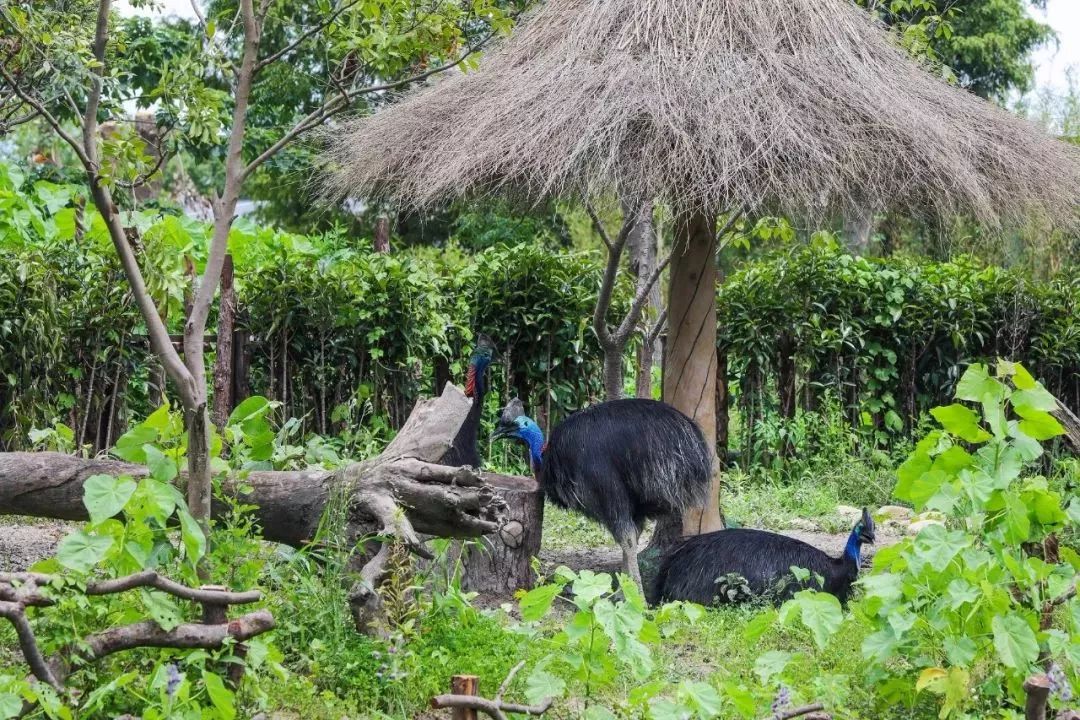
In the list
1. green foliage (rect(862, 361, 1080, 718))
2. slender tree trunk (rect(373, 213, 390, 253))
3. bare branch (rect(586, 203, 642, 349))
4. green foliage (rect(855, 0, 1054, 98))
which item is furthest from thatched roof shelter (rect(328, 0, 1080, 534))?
green foliage (rect(855, 0, 1054, 98))

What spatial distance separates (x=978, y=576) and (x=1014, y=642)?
22cm

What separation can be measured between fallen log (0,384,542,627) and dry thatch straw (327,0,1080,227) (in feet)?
5.35

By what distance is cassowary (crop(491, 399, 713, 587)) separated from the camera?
230 inches

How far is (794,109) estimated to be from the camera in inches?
243

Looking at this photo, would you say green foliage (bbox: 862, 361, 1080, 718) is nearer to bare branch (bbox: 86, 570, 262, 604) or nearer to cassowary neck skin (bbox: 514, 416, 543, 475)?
bare branch (bbox: 86, 570, 262, 604)

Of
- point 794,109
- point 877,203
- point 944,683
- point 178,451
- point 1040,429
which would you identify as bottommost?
point 944,683

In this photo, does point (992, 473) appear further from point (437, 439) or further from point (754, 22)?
point (754, 22)

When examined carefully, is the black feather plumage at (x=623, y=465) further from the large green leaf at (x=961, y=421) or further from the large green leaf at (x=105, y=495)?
the large green leaf at (x=105, y=495)

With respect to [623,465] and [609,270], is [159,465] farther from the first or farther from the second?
[609,270]

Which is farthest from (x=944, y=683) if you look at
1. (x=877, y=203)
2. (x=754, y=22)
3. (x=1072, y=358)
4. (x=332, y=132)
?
(x=1072, y=358)

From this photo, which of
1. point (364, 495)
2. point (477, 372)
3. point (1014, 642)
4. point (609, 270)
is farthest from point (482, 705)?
point (609, 270)

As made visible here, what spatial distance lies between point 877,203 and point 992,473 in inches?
107

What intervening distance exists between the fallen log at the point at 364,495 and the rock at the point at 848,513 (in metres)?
4.08

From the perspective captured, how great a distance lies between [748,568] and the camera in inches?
226
